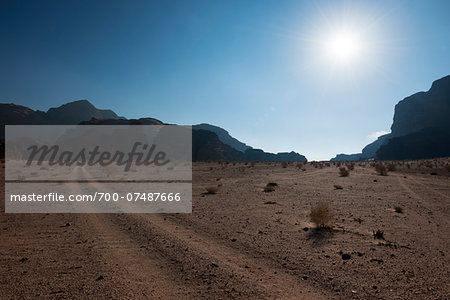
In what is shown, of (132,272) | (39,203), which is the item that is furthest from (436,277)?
(39,203)

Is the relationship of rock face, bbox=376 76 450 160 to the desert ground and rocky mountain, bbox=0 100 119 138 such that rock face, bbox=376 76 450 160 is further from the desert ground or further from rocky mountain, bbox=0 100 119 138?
rocky mountain, bbox=0 100 119 138

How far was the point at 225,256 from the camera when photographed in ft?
17.1

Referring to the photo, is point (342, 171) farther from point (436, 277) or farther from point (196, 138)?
point (196, 138)

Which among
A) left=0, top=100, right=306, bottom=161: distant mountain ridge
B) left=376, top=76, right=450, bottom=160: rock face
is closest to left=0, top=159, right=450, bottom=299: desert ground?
left=0, top=100, right=306, bottom=161: distant mountain ridge

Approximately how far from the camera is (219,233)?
6.84m

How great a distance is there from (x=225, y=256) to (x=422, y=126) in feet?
693

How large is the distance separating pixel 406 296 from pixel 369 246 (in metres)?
2.24

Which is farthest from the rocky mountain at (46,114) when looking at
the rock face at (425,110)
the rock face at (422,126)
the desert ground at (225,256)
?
the rock face at (425,110)

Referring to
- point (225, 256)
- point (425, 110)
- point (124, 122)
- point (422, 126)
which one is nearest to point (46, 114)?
point (124, 122)

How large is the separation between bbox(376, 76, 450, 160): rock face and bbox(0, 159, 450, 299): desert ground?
6297 inches

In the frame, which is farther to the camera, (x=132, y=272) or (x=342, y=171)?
(x=342, y=171)

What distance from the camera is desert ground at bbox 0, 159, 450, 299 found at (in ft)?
12.7

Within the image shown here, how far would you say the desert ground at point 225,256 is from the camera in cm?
386

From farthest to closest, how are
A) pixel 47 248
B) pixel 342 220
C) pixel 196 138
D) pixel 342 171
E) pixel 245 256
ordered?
pixel 196 138, pixel 342 171, pixel 342 220, pixel 47 248, pixel 245 256
